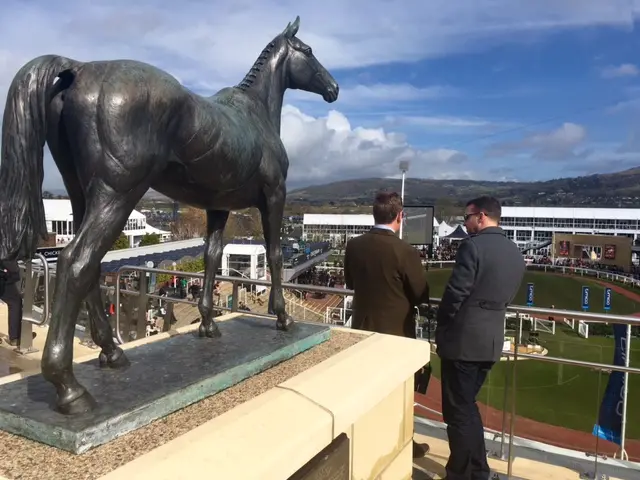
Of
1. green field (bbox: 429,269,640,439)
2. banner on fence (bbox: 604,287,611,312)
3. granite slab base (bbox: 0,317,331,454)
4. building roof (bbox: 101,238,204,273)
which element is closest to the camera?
granite slab base (bbox: 0,317,331,454)

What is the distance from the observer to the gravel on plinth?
5.42ft

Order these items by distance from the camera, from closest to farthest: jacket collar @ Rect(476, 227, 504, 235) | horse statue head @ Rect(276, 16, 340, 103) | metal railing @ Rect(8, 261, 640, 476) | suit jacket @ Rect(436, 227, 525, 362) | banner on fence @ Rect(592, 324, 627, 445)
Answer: suit jacket @ Rect(436, 227, 525, 362)
jacket collar @ Rect(476, 227, 504, 235)
metal railing @ Rect(8, 261, 640, 476)
horse statue head @ Rect(276, 16, 340, 103)
banner on fence @ Rect(592, 324, 627, 445)

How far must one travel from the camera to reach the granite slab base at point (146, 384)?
1870 mm

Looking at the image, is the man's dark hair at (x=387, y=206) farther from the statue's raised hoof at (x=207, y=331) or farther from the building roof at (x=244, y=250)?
the building roof at (x=244, y=250)

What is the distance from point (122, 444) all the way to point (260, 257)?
98.8 ft

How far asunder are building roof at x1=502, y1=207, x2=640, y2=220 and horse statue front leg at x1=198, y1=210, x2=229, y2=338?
93317 millimetres

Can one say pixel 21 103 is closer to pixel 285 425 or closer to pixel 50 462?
pixel 50 462

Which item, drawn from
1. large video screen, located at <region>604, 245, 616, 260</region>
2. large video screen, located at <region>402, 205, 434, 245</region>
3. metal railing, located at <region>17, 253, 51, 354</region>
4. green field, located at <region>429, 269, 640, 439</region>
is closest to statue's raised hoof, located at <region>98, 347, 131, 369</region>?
green field, located at <region>429, 269, 640, 439</region>

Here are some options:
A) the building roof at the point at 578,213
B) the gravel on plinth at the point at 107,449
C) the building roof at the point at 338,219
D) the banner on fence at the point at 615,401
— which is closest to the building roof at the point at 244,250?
the banner on fence at the point at 615,401

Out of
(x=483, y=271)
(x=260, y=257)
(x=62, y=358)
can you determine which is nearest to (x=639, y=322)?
(x=483, y=271)

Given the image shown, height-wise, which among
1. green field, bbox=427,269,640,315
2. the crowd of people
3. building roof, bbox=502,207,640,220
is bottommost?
green field, bbox=427,269,640,315

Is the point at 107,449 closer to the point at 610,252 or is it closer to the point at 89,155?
the point at 89,155

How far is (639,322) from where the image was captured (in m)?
3.13

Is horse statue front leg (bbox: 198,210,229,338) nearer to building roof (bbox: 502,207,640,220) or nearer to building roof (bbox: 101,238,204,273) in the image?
building roof (bbox: 101,238,204,273)
